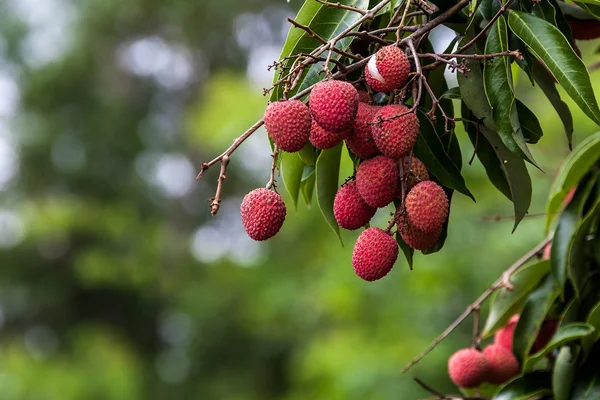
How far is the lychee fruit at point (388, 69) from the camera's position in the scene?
0.82 meters

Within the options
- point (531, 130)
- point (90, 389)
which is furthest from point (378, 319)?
point (531, 130)

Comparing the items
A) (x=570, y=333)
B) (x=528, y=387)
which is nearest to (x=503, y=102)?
(x=570, y=333)

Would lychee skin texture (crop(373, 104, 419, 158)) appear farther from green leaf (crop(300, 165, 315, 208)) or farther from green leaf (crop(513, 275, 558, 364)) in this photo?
green leaf (crop(513, 275, 558, 364))

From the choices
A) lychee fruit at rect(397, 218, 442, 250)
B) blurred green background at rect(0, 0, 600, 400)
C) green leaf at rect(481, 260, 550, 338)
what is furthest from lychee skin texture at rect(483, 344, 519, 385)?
blurred green background at rect(0, 0, 600, 400)

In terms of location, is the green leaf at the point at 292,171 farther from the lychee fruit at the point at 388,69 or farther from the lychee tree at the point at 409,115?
the lychee fruit at the point at 388,69

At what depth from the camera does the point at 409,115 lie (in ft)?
2.73

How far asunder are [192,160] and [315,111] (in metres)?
7.93

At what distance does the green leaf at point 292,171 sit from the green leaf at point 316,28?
16 centimetres

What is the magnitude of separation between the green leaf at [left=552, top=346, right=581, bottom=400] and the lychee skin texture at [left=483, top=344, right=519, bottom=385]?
0.16 meters

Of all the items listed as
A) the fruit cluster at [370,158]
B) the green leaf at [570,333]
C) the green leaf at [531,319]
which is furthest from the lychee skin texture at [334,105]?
the green leaf at [531,319]

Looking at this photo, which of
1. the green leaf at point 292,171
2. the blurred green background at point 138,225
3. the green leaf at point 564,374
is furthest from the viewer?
the blurred green background at point 138,225

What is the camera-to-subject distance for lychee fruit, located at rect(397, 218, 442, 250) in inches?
34.6

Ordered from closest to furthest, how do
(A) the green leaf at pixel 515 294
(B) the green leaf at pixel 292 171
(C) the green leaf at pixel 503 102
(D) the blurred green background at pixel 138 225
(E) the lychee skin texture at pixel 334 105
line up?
(E) the lychee skin texture at pixel 334 105
(C) the green leaf at pixel 503 102
(B) the green leaf at pixel 292 171
(A) the green leaf at pixel 515 294
(D) the blurred green background at pixel 138 225

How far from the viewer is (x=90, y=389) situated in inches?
273
